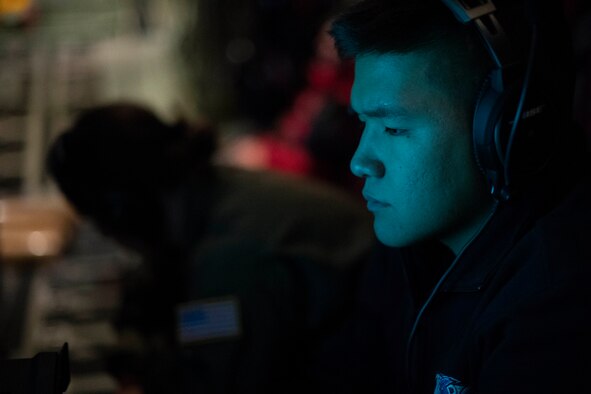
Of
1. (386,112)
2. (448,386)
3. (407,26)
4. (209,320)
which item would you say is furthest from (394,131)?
(209,320)

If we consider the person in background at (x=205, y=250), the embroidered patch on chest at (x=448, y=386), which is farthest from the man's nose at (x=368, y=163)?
the person in background at (x=205, y=250)

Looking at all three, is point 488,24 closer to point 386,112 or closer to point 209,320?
Result: point 386,112

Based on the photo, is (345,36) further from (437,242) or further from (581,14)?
(581,14)

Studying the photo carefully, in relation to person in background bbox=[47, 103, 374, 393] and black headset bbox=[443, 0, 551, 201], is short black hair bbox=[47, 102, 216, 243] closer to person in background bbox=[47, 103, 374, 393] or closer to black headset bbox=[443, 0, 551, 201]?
person in background bbox=[47, 103, 374, 393]

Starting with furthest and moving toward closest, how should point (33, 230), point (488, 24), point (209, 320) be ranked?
point (33, 230), point (209, 320), point (488, 24)

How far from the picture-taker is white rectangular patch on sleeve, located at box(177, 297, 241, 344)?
52.1 inches

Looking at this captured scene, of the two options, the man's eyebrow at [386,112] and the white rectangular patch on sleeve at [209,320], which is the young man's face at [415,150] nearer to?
the man's eyebrow at [386,112]

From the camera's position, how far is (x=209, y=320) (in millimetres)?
1341

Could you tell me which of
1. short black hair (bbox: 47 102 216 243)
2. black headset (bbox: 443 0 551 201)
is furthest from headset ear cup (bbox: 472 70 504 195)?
short black hair (bbox: 47 102 216 243)

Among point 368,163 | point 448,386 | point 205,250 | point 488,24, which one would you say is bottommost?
point 448,386

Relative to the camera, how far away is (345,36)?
0.86 metres

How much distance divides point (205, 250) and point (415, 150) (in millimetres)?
667

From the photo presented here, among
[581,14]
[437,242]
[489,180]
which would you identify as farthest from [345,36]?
[581,14]

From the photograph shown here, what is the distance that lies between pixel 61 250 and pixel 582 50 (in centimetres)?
176
